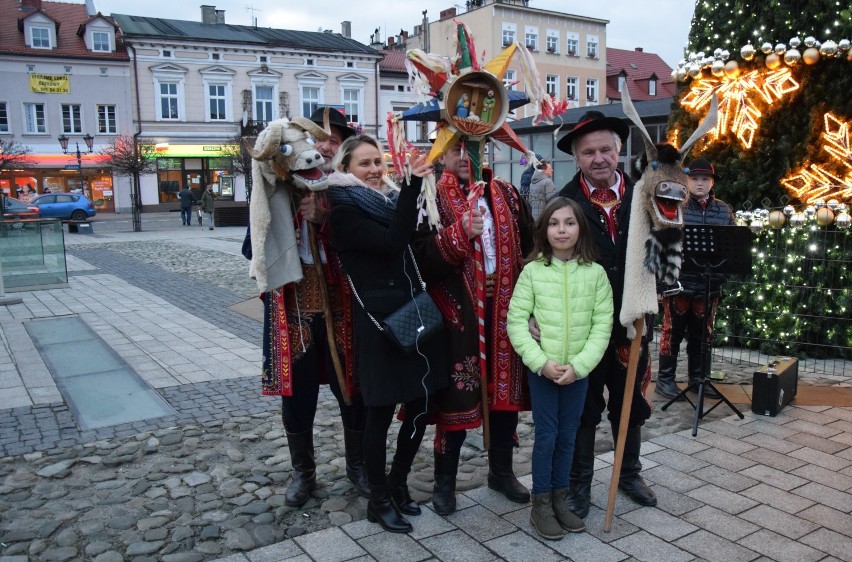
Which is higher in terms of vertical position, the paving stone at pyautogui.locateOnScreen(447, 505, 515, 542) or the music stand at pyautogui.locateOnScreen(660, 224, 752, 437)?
the music stand at pyautogui.locateOnScreen(660, 224, 752, 437)

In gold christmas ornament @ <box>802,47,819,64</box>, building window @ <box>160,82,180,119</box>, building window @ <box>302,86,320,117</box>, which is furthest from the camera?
building window @ <box>302,86,320,117</box>

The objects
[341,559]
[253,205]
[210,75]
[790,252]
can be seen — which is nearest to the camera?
[341,559]

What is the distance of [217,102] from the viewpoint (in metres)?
37.6

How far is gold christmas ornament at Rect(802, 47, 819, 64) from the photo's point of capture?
6750mm

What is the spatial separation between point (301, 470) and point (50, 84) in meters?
36.9

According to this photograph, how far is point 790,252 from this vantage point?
675 centimetres

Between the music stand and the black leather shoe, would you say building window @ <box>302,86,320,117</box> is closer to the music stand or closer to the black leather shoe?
the music stand

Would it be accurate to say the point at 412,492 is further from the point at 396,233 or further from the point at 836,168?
the point at 836,168

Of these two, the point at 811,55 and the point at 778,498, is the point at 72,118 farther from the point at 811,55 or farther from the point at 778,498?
the point at 778,498

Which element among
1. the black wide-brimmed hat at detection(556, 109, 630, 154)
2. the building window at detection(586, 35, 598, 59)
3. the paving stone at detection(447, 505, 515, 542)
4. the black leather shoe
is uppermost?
the building window at detection(586, 35, 598, 59)

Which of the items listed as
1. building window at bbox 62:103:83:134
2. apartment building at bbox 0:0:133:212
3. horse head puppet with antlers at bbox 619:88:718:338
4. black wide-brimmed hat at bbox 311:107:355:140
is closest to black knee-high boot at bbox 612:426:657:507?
horse head puppet with antlers at bbox 619:88:718:338

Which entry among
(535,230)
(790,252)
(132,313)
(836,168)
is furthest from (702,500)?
(132,313)

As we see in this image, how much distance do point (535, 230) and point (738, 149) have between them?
16.4 ft

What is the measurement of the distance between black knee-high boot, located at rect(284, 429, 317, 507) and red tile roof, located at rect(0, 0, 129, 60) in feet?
120
